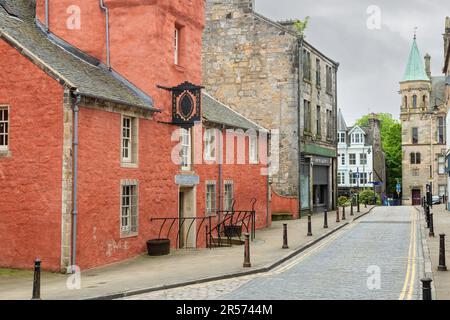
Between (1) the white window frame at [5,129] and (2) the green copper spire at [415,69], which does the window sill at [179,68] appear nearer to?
(1) the white window frame at [5,129]

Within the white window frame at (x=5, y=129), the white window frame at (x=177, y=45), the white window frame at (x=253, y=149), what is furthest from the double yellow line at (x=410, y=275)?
the white window frame at (x=5, y=129)

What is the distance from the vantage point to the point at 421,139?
86.9 metres

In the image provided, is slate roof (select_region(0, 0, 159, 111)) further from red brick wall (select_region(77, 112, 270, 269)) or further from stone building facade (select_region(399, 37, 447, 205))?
stone building facade (select_region(399, 37, 447, 205))

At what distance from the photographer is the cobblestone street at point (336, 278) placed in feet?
40.7

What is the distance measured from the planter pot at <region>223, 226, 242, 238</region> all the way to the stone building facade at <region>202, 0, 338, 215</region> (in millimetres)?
11874

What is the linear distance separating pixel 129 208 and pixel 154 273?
3736 millimetres

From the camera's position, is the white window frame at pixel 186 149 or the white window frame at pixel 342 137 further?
the white window frame at pixel 342 137

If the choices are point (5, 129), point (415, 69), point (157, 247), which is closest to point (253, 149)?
point (157, 247)

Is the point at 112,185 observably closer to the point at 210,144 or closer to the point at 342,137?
the point at 210,144

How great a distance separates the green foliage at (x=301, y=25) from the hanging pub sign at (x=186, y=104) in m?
16.9

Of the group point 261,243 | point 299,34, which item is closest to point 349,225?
point 261,243

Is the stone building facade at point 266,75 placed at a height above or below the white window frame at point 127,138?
above

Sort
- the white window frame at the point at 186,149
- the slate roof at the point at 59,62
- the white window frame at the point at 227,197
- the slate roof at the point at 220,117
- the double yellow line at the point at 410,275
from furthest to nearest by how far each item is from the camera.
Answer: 1. the white window frame at the point at 227,197
2. the slate roof at the point at 220,117
3. the white window frame at the point at 186,149
4. the slate roof at the point at 59,62
5. the double yellow line at the point at 410,275
